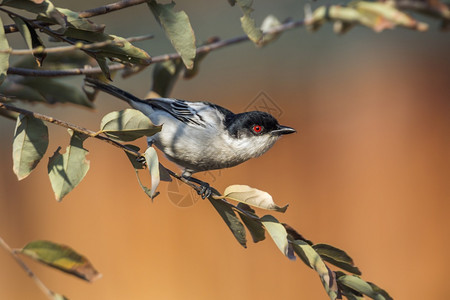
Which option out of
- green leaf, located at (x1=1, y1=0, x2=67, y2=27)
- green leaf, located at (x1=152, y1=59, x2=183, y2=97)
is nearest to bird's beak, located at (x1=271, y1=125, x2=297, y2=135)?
green leaf, located at (x1=152, y1=59, x2=183, y2=97)

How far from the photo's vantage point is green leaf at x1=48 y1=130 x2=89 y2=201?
1340 mm

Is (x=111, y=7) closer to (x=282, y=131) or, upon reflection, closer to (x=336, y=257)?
(x=336, y=257)

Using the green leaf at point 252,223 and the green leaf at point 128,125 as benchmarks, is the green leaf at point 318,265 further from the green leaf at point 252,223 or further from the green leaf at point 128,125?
the green leaf at point 128,125

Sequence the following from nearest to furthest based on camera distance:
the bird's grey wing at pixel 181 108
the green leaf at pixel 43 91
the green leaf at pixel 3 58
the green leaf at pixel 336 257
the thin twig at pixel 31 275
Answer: the thin twig at pixel 31 275, the green leaf at pixel 3 58, the green leaf at pixel 336 257, the green leaf at pixel 43 91, the bird's grey wing at pixel 181 108

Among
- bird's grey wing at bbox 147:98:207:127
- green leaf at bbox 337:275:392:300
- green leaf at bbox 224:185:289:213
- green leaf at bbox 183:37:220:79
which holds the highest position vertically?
green leaf at bbox 183:37:220:79

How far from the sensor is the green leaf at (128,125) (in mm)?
1380

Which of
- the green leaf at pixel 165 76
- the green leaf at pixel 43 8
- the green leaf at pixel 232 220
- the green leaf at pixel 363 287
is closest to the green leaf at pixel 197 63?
the green leaf at pixel 165 76

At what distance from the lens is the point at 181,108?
9.80 ft

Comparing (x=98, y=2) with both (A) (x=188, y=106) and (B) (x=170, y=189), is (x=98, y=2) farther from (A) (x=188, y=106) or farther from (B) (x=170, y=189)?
(B) (x=170, y=189)

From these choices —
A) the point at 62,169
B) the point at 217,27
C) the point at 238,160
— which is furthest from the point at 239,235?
the point at 217,27

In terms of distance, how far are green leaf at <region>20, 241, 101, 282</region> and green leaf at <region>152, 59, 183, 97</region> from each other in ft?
3.45

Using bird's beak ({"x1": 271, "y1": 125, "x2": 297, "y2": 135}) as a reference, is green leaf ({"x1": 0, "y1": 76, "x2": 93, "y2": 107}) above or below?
above

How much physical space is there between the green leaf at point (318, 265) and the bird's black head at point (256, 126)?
1130 mm

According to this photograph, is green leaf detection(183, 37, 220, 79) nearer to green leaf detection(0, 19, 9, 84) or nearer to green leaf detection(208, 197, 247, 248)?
green leaf detection(208, 197, 247, 248)
